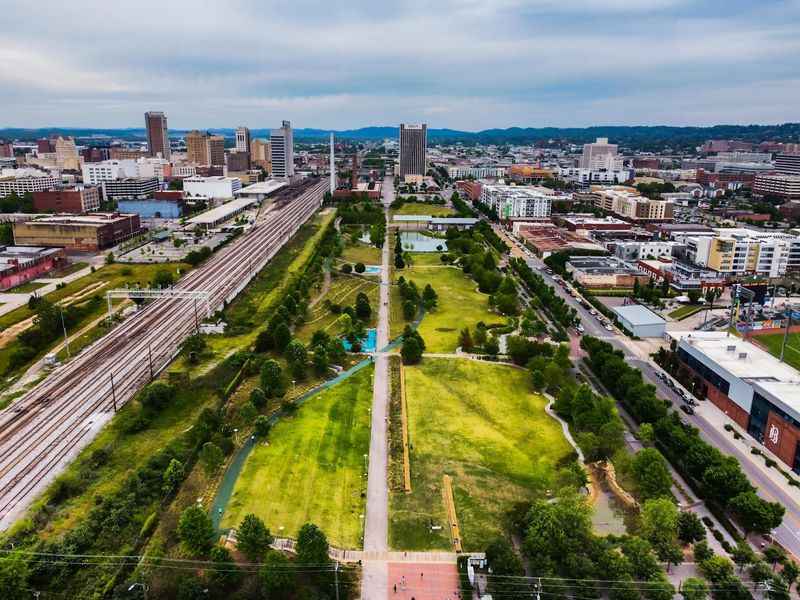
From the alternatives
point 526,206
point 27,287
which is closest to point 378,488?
point 27,287

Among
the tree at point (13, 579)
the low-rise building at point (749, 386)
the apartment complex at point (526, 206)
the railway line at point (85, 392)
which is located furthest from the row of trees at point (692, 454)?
the apartment complex at point (526, 206)

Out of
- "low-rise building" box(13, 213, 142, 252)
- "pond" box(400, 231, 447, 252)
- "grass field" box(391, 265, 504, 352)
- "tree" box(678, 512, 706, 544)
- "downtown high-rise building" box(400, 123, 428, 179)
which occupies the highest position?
"downtown high-rise building" box(400, 123, 428, 179)

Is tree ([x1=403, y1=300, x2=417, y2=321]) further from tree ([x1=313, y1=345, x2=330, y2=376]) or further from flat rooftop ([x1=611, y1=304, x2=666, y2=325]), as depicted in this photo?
flat rooftop ([x1=611, y1=304, x2=666, y2=325])

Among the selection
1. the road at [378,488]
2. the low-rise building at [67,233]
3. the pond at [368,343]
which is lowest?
the road at [378,488]

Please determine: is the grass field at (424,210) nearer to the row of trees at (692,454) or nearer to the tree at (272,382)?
the row of trees at (692,454)

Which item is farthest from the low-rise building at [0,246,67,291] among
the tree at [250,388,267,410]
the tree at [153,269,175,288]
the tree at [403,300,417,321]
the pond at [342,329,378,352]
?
the tree at [403,300,417,321]

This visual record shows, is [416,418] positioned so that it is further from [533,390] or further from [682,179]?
[682,179]
